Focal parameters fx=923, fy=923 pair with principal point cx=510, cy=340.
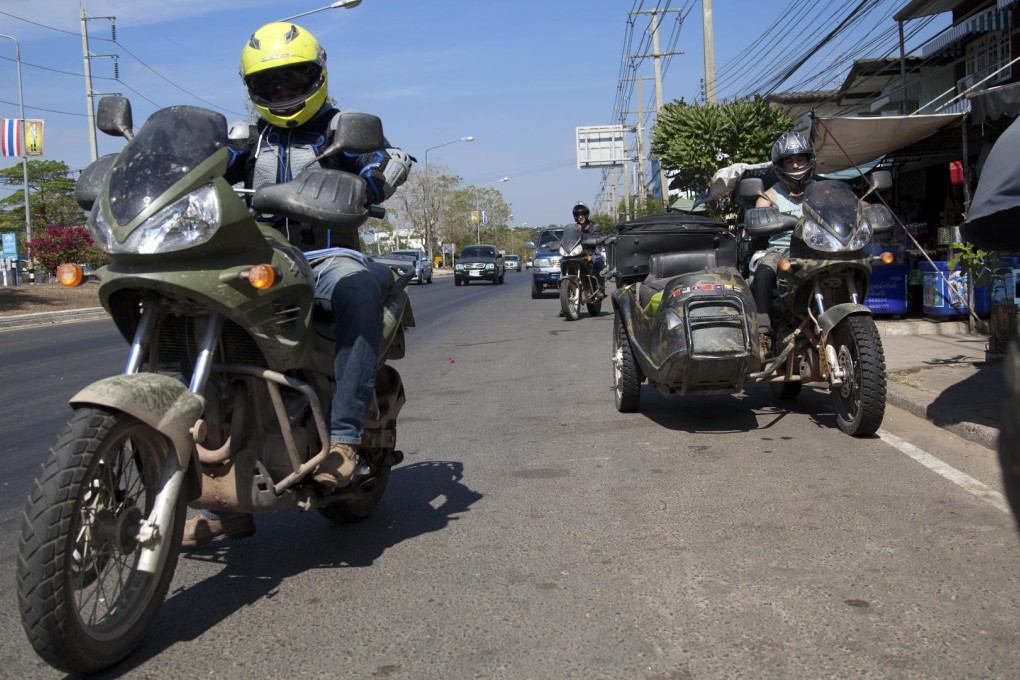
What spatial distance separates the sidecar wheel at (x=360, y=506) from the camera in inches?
168

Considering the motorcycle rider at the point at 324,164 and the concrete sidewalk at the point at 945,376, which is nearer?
the motorcycle rider at the point at 324,164

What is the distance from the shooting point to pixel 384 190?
3787mm

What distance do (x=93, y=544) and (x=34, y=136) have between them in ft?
120

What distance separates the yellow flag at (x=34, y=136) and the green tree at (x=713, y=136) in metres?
27.0

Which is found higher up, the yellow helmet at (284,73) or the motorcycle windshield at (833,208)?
the yellow helmet at (284,73)

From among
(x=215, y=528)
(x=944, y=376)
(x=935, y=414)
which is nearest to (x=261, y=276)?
(x=215, y=528)

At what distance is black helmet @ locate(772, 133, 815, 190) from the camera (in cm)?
708

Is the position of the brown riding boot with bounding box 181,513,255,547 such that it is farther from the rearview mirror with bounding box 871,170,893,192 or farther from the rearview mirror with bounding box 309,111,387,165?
the rearview mirror with bounding box 871,170,893,192

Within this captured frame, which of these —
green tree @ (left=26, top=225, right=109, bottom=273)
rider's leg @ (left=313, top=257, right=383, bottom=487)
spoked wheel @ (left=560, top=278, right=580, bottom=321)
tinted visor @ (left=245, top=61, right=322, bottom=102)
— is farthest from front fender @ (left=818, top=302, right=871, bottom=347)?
green tree @ (left=26, top=225, right=109, bottom=273)

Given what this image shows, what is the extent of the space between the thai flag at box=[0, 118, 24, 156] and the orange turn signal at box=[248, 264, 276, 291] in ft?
114

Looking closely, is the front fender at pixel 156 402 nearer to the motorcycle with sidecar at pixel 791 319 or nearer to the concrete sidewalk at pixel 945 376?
the concrete sidewalk at pixel 945 376

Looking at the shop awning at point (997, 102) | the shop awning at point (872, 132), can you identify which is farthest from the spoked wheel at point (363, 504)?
the shop awning at point (997, 102)

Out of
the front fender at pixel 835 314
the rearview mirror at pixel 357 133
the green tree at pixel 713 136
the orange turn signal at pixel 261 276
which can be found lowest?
the front fender at pixel 835 314

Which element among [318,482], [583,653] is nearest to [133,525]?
[318,482]
